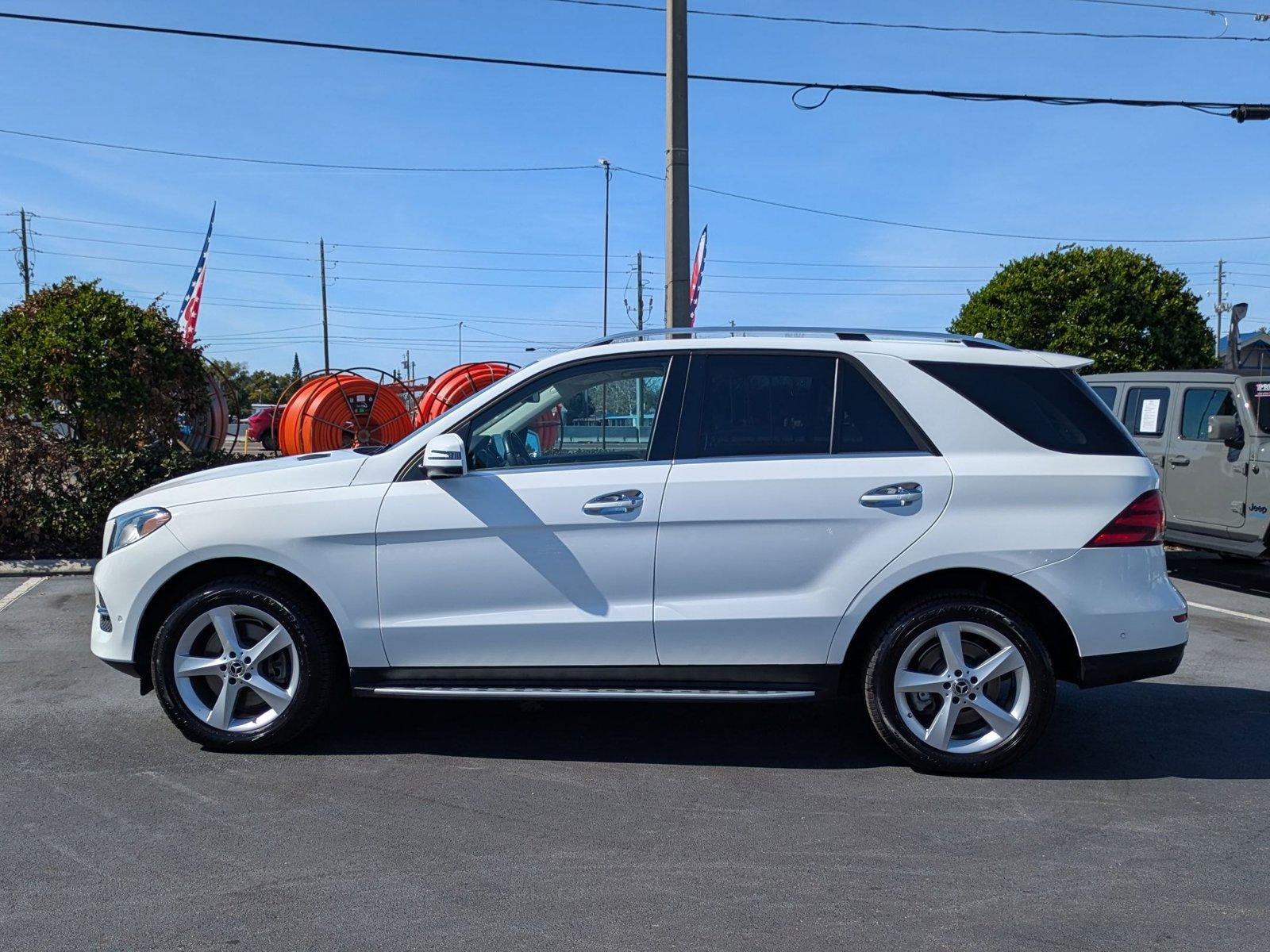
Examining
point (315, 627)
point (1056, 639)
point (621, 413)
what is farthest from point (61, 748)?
point (1056, 639)

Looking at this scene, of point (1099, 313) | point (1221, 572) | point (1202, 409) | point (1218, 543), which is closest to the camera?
point (1218, 543)

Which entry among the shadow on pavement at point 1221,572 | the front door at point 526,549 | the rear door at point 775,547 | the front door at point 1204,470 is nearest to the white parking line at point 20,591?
the front door at point 526,549

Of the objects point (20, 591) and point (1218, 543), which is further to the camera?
point (1218, 543)

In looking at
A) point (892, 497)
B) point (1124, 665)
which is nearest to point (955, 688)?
point (1124, 665)

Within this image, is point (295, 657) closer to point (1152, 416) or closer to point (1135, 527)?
point (1135, 527)

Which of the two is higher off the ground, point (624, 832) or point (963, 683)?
point (963, 683)

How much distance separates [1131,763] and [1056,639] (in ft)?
2.32

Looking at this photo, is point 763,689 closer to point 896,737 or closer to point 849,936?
point 896,737

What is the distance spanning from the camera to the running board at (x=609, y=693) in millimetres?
4602

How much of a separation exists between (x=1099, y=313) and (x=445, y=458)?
14.9 metres

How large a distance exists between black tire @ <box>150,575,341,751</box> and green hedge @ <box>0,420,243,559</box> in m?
5.75

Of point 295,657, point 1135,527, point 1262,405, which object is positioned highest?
point 1262,405

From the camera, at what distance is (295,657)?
4.75 m

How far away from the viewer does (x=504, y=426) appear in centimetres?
477
